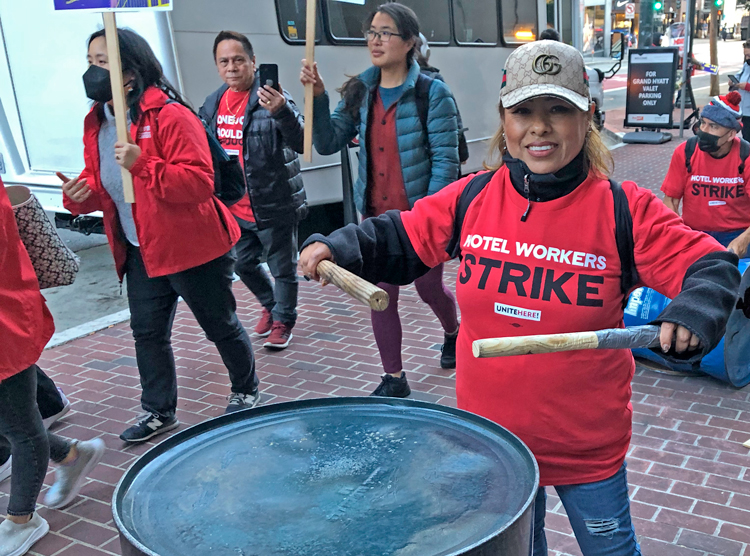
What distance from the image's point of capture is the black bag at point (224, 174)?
3.86m

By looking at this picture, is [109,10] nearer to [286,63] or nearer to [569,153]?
[569,153]

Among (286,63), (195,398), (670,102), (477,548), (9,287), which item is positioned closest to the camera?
(477,548)

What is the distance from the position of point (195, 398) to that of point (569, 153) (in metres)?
3.38

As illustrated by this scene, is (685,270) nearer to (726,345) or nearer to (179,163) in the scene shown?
(179,163)

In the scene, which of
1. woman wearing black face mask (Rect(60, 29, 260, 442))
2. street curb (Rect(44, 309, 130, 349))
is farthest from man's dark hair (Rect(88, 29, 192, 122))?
street curb (Rect(44, 309, 130, 349))

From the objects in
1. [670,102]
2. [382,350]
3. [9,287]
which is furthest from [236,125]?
[670,102]

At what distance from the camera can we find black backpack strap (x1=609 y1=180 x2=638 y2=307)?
1895 millimetres

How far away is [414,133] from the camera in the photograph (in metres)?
4.24

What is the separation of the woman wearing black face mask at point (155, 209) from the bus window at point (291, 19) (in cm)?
393

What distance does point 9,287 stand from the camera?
2.85 meters

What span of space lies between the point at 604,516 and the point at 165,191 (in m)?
2.32

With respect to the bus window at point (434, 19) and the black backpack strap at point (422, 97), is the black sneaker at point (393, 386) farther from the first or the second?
the bus window at point (434, 19)

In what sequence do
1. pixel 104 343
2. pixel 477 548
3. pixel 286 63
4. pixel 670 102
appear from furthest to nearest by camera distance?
1. pixel 670 102
2. pixel 286 63
3. pixel 104 343
4. pixel 477 548

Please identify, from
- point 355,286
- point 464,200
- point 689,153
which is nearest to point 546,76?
point 464,200
